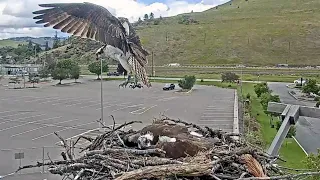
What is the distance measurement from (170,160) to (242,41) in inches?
3165

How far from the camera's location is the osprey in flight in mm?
5617

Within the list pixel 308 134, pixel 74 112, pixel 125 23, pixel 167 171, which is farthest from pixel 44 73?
pixel 167 171

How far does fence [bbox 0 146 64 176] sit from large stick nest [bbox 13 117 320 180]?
1014 cm

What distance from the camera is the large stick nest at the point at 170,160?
11.5 ft

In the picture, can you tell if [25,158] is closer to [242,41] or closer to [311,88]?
[311,88]

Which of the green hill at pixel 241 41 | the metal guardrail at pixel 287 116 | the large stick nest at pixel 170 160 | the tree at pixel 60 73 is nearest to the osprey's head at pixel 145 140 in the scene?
the large stick nest at pixel 170 160

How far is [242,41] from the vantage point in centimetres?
8194

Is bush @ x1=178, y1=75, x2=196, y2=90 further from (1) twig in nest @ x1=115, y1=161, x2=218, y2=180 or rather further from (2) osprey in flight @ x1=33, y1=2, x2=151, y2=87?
(1) twig in nest @ x1=115, y1=161, x2=218, y2=180

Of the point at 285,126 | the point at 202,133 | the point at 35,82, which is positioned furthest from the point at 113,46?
the point at 35,82

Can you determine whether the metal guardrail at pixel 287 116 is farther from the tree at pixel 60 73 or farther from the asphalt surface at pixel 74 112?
the tree at pixel 60 73

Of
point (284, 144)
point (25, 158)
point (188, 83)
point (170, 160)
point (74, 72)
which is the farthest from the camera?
point (74, 72)

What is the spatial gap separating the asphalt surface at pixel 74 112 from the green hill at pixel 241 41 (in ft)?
98.9

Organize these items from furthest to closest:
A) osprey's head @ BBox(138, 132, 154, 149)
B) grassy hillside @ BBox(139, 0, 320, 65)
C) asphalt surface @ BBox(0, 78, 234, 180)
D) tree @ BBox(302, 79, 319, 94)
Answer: grassy hillside @ BBox(139, 0, 320, 65) < tree @ BBox(302, 79, 319, 94) < asphalt surface @ BBox(0, 78, 234, 180) < osprey's head @ BBox(138, 132, 154, 149)

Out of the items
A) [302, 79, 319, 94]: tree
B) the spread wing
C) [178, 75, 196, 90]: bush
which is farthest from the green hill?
the spread wing
